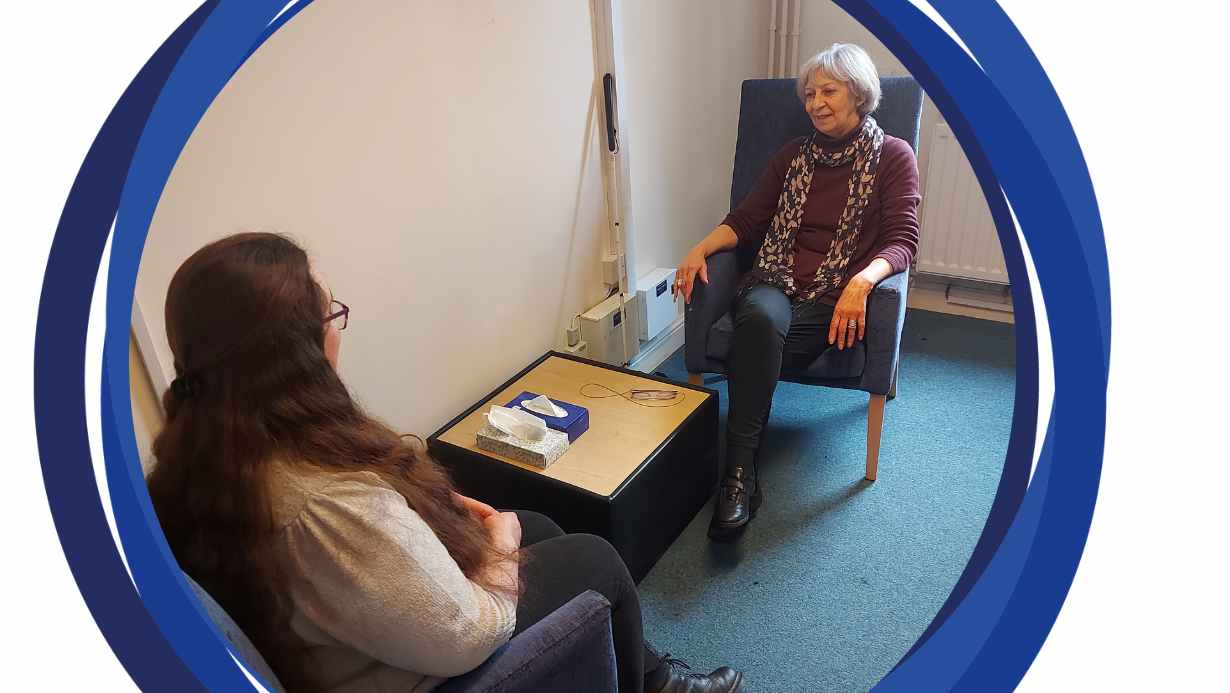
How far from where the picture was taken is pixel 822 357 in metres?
2.31

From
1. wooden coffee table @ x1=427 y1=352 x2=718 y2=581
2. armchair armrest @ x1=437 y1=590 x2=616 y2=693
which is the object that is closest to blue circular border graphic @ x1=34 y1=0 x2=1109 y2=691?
armchair armrest @ x1=437 y1=590 x2=616 y2=693

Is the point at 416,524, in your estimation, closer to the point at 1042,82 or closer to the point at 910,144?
the point at 1042,82

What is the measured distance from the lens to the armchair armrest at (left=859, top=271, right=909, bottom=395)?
2.21 metres

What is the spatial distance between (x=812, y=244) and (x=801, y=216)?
9cm

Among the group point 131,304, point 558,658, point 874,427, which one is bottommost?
point 874,427

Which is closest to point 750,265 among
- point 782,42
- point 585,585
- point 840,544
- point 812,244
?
point 812,244

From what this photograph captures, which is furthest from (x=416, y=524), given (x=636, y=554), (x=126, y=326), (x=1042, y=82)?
(x=636, y=554)

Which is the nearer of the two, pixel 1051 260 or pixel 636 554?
pixel 1051 260

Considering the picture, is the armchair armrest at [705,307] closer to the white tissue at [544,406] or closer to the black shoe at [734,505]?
the black shoe at [734,505]

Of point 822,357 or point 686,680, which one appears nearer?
point 686,680

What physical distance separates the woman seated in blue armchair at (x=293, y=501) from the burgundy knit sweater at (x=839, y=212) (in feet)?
5.32

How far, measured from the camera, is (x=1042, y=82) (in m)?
0.90

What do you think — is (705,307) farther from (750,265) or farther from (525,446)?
(525,446)

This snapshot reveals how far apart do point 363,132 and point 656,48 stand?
131 centimetres
